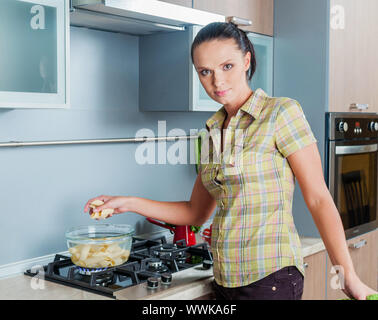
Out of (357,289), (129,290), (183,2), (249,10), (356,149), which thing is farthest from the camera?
(356,149)

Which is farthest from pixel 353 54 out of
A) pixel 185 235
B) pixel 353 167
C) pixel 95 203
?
pixel 95 203

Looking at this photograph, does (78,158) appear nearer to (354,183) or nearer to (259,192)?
(259,192)

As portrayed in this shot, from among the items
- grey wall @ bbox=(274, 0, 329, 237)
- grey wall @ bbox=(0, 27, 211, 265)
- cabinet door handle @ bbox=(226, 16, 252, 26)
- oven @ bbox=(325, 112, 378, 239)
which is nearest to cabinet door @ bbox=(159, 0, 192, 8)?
cabinet door handle @ bbox=(226, 16, 252, 26)

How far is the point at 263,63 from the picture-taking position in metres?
2.56

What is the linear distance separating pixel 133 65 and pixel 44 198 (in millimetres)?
702

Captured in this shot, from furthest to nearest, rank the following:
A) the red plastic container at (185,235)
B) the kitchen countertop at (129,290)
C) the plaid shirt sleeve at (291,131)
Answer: the red plastic container at (185,235) < the kitchen countertop at (129,290) < the plaid shirt sleeve at (291,131)

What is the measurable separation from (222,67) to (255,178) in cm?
34

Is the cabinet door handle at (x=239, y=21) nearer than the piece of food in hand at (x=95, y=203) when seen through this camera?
No

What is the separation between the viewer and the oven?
247cm

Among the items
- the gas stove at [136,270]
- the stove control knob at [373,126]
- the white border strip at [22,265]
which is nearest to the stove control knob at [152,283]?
the gas stove at [136,270]

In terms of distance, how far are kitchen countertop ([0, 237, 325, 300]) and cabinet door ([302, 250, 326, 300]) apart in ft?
2.18

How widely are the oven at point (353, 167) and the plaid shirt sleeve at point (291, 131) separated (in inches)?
39.6

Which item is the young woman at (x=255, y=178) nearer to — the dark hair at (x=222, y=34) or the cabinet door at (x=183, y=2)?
the dark hair at (x=222, y=34)

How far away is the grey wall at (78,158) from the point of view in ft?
6.18
